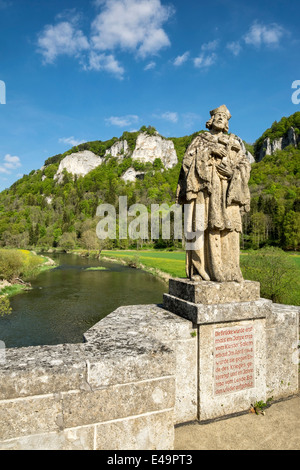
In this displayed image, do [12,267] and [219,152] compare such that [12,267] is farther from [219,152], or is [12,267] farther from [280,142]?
[280,142]

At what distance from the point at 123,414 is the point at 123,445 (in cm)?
32

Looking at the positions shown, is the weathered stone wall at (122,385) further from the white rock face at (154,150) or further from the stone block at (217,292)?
the white rock face at (154,150)

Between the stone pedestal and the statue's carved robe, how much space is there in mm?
365

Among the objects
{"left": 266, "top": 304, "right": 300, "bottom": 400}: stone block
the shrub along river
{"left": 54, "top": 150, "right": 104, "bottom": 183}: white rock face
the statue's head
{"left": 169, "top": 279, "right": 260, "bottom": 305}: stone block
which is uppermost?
{"left": 54, "top": 150, "right": 104, "bottom": 183}: white rock face

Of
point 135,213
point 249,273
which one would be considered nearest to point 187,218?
point 249,273

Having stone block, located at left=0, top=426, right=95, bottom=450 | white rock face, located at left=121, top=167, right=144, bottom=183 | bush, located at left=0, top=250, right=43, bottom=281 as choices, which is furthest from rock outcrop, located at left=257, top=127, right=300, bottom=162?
stone block, located at left=0, top=426, right=95, bottom=450

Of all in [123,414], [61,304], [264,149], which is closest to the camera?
[123,414]

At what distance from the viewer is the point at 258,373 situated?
4203mm

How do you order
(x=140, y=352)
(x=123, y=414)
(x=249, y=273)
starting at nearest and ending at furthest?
1. (x=123, y=414)
2. (x=140, y=352)
3. (x=249, y=273)

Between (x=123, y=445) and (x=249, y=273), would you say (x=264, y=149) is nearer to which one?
(x=249, y=273)

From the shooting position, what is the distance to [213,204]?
14.6ft

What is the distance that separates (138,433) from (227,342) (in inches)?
72.4

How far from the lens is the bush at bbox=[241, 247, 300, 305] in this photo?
16859 mm

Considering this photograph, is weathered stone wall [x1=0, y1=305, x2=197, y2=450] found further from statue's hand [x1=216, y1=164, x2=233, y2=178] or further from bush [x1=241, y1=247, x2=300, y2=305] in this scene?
bush [x1=241, y1=247, x2=300, y2=305]
